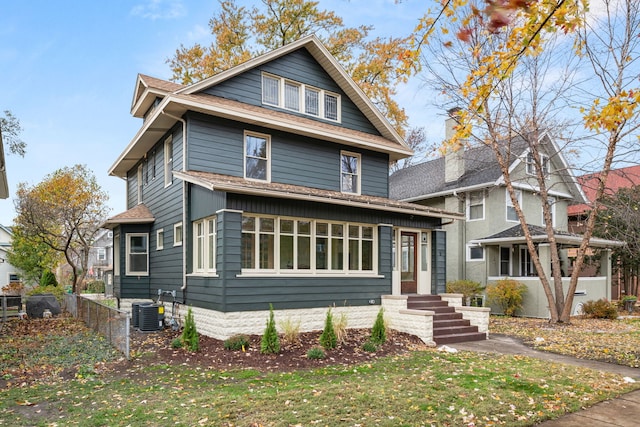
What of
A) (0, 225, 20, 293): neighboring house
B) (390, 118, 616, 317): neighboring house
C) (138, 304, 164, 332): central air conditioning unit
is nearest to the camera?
(138, 304, 164, 332): central air conditioning unit

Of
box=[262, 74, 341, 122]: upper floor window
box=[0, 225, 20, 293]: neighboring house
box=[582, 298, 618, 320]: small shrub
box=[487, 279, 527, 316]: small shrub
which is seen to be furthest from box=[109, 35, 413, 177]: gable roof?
box=[0, 225, 20, 293]: neighboring house

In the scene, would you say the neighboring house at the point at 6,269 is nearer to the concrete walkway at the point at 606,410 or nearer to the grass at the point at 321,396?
the grass at the point at 321,396

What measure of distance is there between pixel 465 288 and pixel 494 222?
124 inches

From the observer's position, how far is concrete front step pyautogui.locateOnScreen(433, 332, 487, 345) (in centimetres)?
1136

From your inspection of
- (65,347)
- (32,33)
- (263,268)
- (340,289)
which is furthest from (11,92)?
(340,289)

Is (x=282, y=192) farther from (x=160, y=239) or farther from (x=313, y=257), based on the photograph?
(x=160, y=239)

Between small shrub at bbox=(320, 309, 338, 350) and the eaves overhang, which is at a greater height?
the eaves overhang

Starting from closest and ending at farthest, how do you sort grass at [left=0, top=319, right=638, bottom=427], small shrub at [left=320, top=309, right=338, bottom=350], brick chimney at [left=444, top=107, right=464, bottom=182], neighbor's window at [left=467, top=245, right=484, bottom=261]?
grass at [left=0, top=319, right=638, bottom=427] → small shrub at [left=320, top=309, right=338, bottom=350] → neighbor's window at [left=467, top=245, right=484, bottom=261] → brick chimney at [left=444, top=107, right=464, bottom=182]

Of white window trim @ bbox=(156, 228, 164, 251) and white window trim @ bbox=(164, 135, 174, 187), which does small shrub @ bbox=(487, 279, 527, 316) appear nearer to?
white window trim @ bbox=(156, 228, 164, 251)

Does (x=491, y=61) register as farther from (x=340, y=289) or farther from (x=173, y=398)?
(x=340, y=289)

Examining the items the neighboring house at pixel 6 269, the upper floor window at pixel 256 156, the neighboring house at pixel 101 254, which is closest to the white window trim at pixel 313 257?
the upper floor window at pixel 256 156

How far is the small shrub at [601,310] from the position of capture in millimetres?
16922

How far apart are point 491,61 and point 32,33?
1231 cm

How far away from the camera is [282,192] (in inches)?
417
